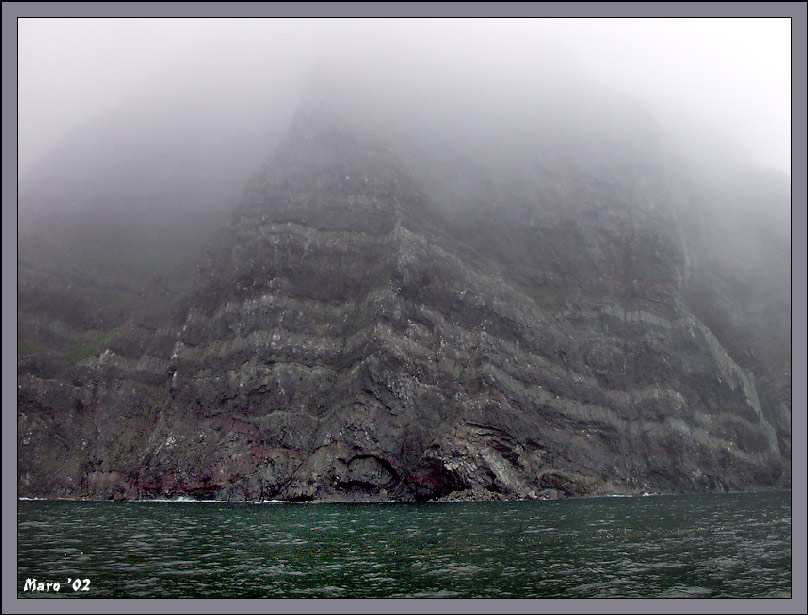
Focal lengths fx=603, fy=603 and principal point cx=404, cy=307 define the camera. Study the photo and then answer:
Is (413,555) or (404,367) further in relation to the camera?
(404,367)

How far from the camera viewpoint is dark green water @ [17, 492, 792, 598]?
57.3 feet

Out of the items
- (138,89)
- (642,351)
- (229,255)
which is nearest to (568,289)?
(642,351)

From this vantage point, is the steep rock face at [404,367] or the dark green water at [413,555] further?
the steep rock face at [404,367]

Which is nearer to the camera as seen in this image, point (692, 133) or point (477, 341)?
point (477, 341)

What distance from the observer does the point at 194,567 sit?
20203 millimetres

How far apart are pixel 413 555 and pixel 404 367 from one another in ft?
133

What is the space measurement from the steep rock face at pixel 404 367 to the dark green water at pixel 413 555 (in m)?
21.2

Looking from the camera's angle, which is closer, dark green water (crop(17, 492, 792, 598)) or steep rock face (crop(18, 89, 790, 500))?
dark green water (crop(17, 492, 792, 598))

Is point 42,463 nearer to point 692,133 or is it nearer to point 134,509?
point 134,509

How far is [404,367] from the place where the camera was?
63.2m

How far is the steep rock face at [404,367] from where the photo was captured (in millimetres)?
59438

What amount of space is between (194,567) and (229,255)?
61.0 metres

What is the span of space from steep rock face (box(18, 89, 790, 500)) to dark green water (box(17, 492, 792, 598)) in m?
21.2

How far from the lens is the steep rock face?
195ft
